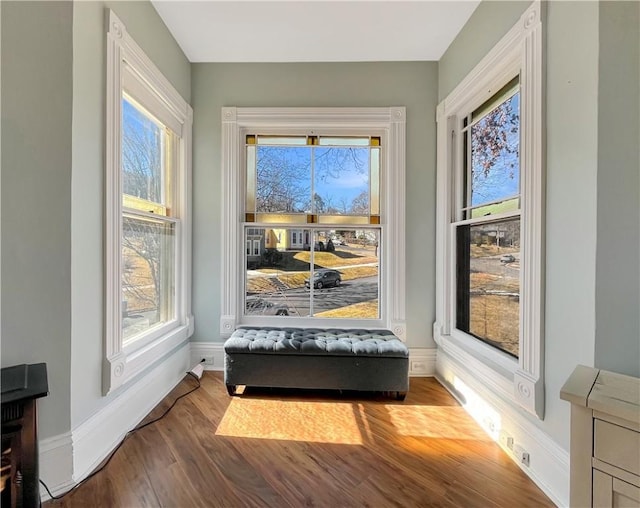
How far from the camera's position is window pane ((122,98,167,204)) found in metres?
A: 1.99

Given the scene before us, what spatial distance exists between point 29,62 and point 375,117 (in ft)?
7.76

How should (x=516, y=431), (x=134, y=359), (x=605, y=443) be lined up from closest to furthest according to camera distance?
1. (x=605, y=443)
2. (x=516, y=431)
3. (x=134, y=359)

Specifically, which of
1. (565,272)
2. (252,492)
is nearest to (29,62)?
(252,492)

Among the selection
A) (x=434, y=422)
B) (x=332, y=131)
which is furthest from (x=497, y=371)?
(x=332, y=131)

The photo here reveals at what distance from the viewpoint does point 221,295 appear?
2811 mm

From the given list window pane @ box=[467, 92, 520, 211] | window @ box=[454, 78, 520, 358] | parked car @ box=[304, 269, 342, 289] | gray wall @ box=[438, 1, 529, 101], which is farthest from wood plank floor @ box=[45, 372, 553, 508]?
gray wall @ box=[438, 1, 529, 101]

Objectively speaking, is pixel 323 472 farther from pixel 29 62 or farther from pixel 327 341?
pixel 29 62

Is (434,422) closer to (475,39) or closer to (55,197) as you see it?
(55,197)

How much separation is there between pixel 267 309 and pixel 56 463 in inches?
68.8

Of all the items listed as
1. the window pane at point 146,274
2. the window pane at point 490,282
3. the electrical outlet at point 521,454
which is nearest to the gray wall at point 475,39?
the window pane at point 490,282

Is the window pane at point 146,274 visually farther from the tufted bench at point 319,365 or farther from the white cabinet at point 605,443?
the white cabinet at point 605,443

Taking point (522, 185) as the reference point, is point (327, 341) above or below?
below

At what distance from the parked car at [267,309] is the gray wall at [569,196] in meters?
2.09

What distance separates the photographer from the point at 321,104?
278 centimetres
